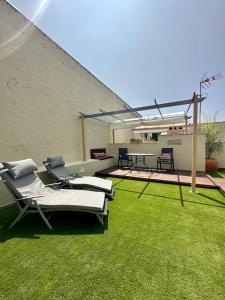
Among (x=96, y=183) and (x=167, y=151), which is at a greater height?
(x=167, y=151)

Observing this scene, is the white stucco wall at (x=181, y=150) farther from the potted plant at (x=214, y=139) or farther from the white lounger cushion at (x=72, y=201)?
the white lounger cushion at (x=72, y=201)

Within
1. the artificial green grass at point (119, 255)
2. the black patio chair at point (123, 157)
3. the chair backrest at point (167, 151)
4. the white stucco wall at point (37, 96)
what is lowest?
the artificial green grass at point (119, 255)

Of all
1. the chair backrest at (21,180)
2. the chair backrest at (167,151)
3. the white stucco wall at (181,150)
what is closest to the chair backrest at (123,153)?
the white stucco wall at (181,150)

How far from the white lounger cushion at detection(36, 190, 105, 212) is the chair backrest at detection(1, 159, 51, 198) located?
0.89 feet

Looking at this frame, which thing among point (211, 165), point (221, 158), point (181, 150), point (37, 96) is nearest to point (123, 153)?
point (181, 150)

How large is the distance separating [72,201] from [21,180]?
49.1 inches

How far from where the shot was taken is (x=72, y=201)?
3037 millimetres

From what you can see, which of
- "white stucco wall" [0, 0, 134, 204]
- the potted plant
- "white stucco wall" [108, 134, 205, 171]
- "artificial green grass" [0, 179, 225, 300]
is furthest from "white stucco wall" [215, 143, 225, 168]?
"white stucco wall" [0, 0, 134, 204]

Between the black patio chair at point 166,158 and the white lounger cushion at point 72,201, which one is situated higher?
the black patio chair at point 166,158

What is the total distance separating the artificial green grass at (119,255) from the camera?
1615mm

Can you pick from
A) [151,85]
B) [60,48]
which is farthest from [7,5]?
[151,85]

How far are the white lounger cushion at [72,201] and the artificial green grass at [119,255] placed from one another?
38cm

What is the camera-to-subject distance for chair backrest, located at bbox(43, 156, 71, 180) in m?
4.47

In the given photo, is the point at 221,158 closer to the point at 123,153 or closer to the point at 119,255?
the point at 123,153
